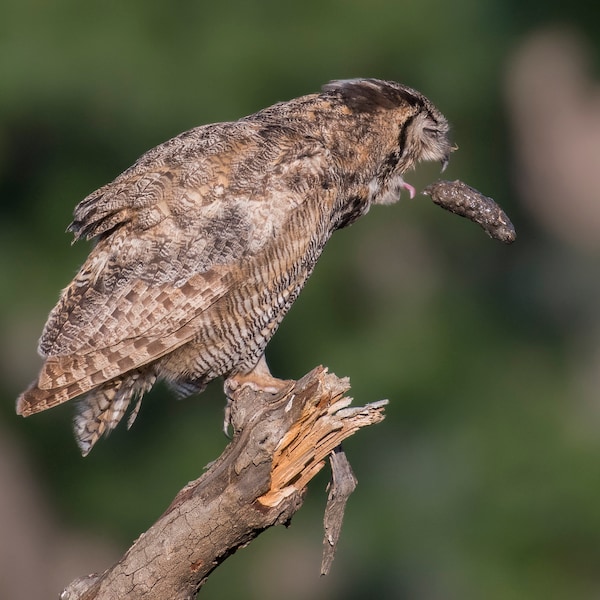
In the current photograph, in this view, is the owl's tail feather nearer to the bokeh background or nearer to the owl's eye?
the owl's eye

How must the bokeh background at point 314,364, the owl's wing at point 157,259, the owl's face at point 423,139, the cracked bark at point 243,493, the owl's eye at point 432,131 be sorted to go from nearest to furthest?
the cracked bark at point 243,493
the owl's wing at point 157,259
the owl's face at point 423,139
the owl's eye at point 432,131
the bokeh background at point 314,364

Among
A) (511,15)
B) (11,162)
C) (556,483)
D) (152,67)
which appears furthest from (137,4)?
(556,483)

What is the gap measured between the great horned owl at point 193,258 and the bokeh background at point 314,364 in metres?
4.71

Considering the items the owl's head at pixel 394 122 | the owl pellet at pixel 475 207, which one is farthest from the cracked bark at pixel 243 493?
the owl's head at pixel 394 122

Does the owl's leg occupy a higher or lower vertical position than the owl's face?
lower

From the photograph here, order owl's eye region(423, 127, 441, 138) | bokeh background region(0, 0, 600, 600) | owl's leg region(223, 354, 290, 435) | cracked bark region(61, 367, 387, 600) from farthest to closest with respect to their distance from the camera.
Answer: bokeh background region(0, 0, 600, 600)
owl's eye region(423, 127, 441, 138)
owl's leg region(223, 354, 290, 435)
cracked bark region(61, 367, 387, 600)

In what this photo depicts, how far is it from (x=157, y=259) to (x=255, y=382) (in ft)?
2.49

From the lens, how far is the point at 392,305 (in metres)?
11.1

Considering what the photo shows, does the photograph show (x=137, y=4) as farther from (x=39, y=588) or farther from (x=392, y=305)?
(x=39, y=588)

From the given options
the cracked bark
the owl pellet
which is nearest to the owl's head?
the owl pellet

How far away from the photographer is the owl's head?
5.23 m

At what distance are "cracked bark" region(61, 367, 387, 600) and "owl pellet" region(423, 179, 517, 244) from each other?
117 centimetres

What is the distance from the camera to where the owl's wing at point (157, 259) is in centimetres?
465

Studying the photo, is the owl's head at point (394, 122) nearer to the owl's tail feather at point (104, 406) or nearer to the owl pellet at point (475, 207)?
the owl pellet at point (475, 207)
